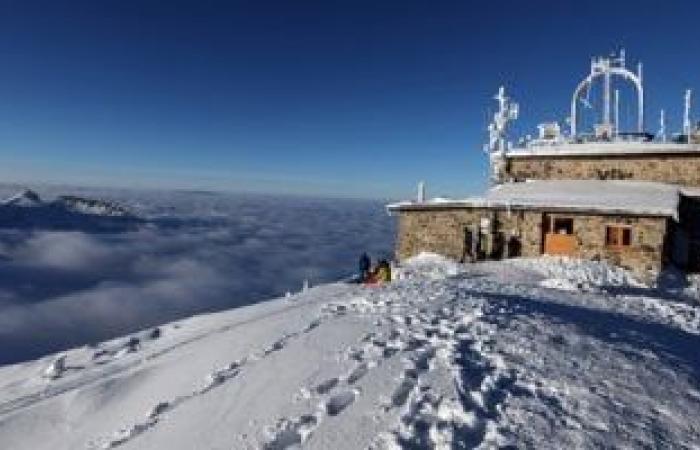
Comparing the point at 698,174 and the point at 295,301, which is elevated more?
the point at 698,174

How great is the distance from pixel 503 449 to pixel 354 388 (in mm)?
2515

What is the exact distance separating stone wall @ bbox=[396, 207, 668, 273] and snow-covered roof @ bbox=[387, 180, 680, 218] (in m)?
0.42

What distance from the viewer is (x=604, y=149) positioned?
3008cm

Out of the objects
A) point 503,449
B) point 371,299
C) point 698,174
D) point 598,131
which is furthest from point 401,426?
point 598,131

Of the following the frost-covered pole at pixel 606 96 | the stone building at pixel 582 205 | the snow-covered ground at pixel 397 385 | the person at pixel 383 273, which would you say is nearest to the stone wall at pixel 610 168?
the stone building at pixel 582 205

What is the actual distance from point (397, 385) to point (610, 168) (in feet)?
80.8

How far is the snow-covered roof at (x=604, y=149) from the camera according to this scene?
28250 mm

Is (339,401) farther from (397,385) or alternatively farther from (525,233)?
(525,233)

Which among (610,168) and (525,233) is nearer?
(525,233)

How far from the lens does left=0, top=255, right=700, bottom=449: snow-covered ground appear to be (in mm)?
7742

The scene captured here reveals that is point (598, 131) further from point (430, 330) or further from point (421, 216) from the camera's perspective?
point (430, 330)

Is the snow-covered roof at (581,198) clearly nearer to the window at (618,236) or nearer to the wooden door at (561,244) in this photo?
the window at (618,236)

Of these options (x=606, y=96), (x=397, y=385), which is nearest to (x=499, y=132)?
(x=606, y=96)

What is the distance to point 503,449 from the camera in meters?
6.98
